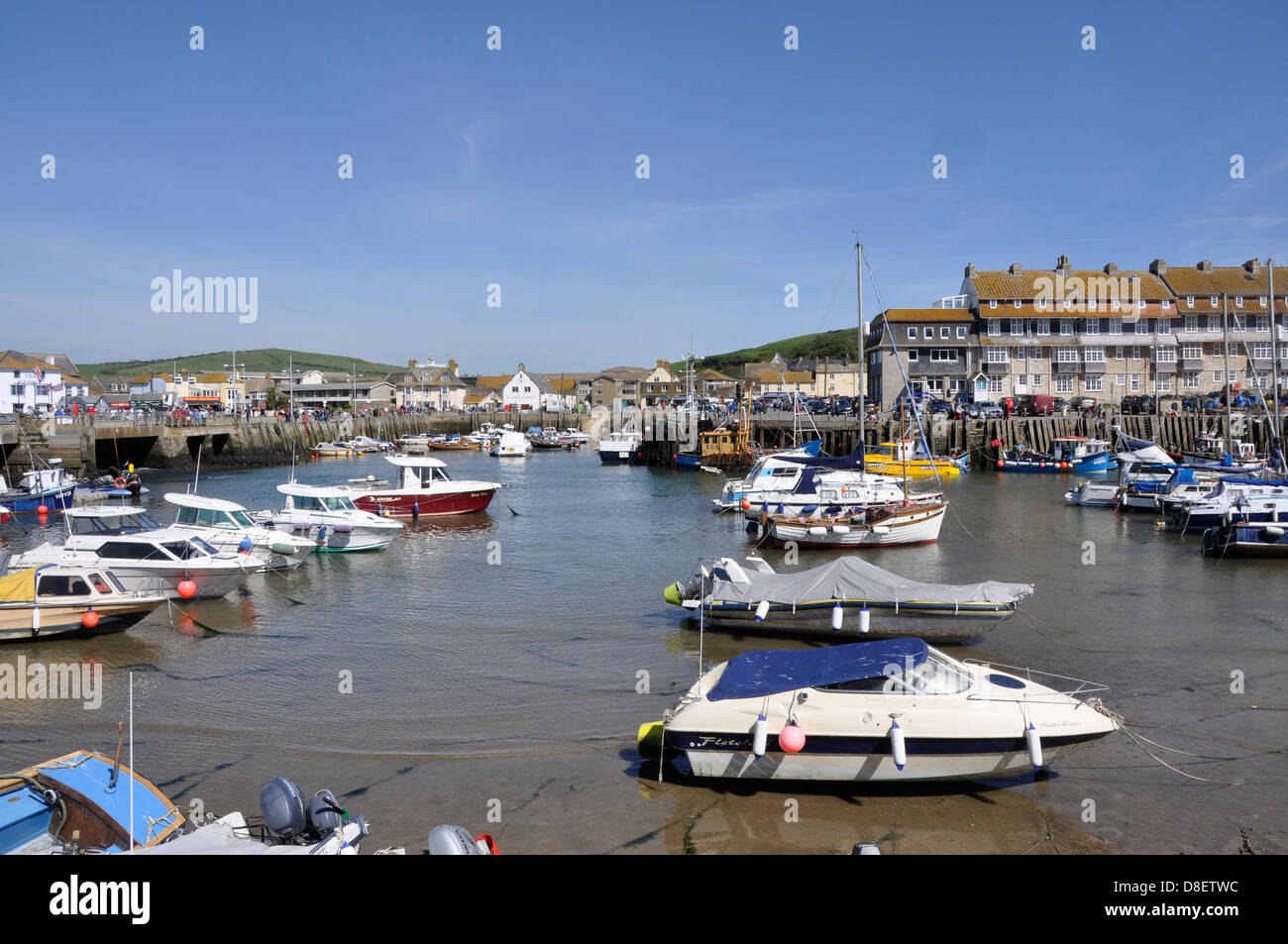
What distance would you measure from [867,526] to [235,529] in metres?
20.6

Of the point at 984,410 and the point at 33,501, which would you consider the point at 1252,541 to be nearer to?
the point at 984,410

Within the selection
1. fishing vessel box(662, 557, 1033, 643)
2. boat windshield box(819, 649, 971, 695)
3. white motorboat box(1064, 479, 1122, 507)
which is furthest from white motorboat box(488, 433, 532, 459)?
boat windshield box(819, 649, 971, 695)

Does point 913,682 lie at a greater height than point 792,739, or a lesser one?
greater

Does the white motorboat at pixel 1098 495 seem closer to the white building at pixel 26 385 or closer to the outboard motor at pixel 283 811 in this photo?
the outboard motor at pixel 283 811

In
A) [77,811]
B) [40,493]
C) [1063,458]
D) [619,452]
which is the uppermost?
[619,452]

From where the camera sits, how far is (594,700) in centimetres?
1516

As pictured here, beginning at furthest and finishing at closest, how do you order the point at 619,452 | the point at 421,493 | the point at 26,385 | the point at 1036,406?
1. the point at 26,385
2. the point at 619,452
3. the point at 1036,406
4. the point at 421,493

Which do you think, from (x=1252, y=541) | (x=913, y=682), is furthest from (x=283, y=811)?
(x=1252, y=541)

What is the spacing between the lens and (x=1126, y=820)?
10.6 meters

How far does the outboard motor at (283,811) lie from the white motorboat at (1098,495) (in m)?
40.2

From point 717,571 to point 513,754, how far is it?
24.3 feet

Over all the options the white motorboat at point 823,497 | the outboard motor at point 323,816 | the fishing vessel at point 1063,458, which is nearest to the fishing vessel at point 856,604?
the outboard motor at point 323,816

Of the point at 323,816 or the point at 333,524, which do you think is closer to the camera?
the point at 323,816
